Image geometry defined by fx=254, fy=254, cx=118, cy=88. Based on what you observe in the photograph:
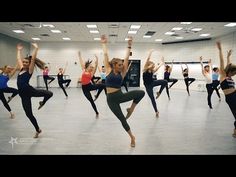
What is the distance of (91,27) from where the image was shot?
13.2 m

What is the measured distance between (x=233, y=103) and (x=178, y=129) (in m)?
1.21

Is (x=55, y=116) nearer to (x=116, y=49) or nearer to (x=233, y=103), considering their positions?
(x=233, y=103)

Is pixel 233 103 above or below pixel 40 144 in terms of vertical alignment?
above

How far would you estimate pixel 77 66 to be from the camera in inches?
773

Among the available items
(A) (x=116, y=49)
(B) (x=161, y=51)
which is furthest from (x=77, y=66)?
(B) (x=161, y=51)

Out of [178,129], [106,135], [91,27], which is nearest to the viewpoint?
[106,135]

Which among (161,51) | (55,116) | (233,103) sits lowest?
(55,116)

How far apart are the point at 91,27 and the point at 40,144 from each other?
10127mm
